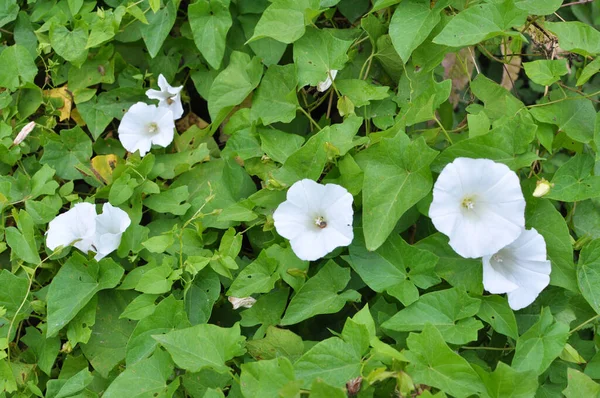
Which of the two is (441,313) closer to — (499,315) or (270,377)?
(499,315)

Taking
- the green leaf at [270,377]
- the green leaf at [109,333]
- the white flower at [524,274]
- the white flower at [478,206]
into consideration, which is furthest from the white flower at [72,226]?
the white flower at [524,274]

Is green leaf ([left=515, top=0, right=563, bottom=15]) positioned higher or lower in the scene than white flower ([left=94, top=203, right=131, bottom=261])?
higher

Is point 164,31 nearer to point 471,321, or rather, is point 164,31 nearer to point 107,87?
point 107,87

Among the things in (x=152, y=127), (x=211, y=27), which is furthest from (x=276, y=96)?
(x=152, y=127)

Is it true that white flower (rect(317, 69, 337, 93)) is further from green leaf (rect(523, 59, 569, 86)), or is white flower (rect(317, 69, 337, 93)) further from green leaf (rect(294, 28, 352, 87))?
green leaf (rect(523, 59, 569, 86))

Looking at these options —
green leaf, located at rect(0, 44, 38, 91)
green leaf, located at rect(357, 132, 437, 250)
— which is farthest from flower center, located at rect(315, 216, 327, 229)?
green leaf, located at rect(0, 44, 38, 91)

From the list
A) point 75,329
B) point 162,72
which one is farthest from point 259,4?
point 75,329

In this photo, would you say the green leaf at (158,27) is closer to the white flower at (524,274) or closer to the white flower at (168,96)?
the white flower at (168,96)
